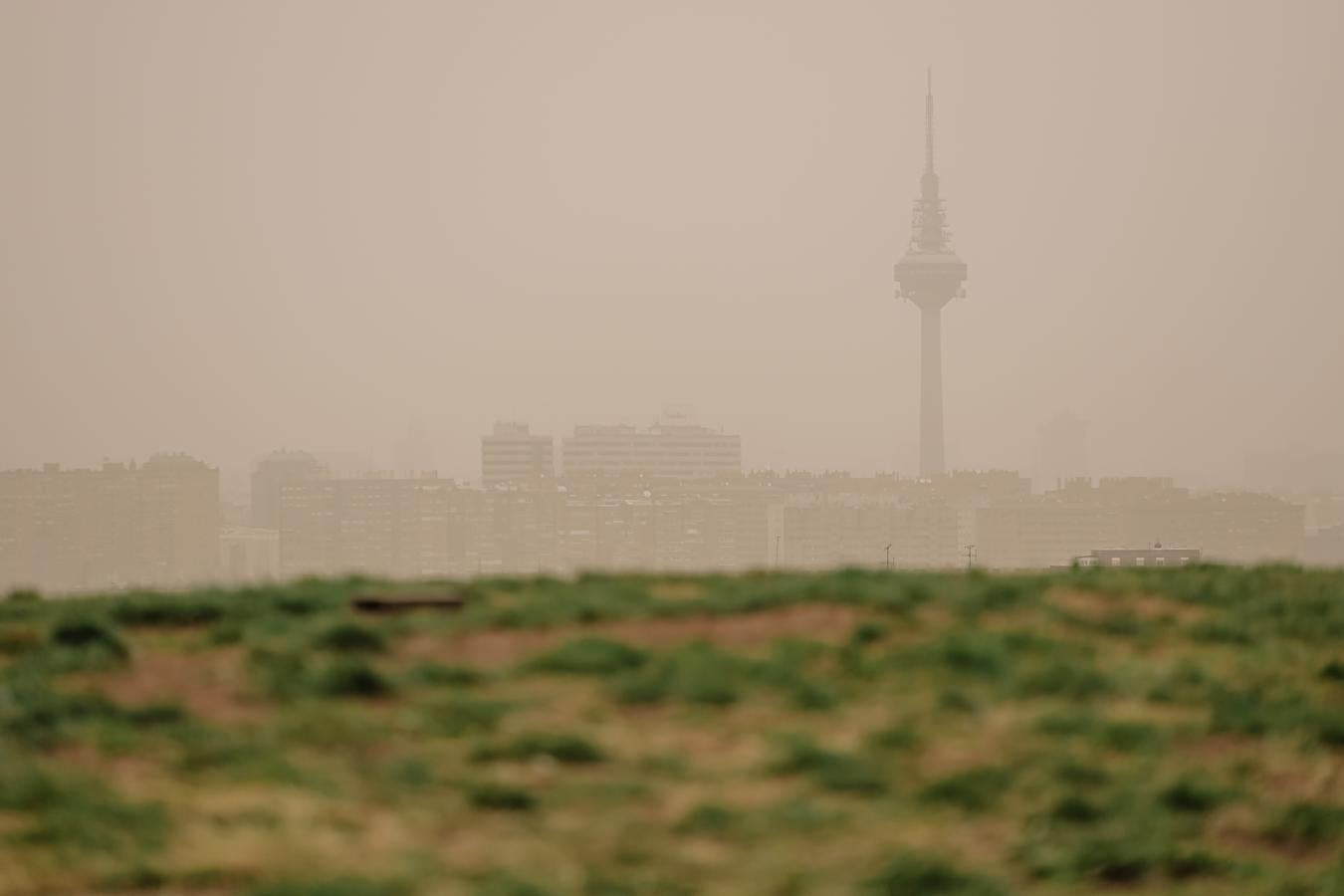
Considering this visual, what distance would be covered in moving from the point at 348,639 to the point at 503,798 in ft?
10.2

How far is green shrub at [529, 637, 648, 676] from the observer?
465 inches

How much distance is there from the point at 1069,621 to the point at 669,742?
4421 mm

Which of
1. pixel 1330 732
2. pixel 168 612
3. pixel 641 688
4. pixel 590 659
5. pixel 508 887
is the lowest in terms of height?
pixel 508 887

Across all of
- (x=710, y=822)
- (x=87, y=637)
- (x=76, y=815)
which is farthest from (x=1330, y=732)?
(x=87, y=637)

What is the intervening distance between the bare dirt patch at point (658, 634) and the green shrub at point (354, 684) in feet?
2.31

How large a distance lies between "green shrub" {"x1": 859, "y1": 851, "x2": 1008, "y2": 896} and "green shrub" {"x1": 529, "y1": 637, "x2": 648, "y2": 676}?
3150 mm

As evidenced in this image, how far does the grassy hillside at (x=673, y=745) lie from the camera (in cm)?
918

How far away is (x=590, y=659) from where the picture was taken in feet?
38.9

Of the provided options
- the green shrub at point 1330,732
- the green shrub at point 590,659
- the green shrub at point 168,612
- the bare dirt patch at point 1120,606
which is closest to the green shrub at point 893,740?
the green shrub at point 590,659

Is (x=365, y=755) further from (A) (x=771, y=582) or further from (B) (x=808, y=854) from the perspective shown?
(A) (x=771, y=582)

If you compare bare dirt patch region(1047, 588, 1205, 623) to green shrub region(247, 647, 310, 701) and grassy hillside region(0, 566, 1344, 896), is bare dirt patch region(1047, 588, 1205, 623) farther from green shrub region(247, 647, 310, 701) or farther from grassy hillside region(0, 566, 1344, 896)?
green shrub region(247, 647, 310, 701)

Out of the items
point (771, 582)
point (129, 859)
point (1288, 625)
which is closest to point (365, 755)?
point (129, 859)

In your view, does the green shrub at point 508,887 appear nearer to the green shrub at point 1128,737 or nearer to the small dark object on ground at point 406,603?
the green shrub at point 1128,737

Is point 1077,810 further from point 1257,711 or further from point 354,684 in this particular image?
point 354,684
